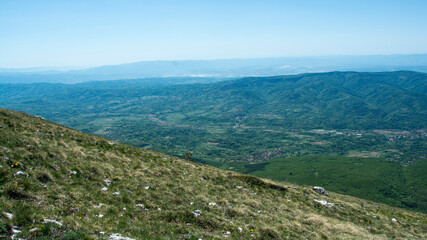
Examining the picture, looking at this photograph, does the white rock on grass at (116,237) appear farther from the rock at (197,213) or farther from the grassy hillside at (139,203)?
the rock at (197,213)

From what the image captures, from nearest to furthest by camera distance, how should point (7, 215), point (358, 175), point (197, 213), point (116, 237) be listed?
point (7, 215) → point (116, 237) → point (197, 213) → point (358, 175)

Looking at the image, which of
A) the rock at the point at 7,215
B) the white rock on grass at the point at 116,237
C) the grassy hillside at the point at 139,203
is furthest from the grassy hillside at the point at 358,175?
the rock at the point at 7,215

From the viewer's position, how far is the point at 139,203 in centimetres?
1574

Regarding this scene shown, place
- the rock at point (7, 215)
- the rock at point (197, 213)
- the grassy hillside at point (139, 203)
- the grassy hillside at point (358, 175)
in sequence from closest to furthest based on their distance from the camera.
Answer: the rock at point (7, 215)
the grassy hillside at point (139, 203)
the rock at point (197, 213)
the grassy hillside at point (358, 175)

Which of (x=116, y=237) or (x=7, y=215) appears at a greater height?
(x=7, y=215)

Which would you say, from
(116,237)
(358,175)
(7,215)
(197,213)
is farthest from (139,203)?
(358,175)

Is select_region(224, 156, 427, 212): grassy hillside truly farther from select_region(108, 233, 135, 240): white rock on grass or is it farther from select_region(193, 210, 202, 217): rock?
A: select_region(108, 233, 135, 240): white rock on grass

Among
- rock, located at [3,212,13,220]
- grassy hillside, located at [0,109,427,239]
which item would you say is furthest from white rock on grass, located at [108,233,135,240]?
rock, located at [3,212,13,220]

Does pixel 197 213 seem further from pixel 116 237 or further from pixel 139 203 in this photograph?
pixel 116 237

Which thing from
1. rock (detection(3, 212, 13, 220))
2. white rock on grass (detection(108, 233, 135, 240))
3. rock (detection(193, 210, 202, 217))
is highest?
rock (detection(3, 212, 13, 220))

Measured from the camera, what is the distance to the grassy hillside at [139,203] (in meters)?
11.4

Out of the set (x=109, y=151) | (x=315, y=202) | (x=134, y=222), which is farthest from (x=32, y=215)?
(x=315, y=202)

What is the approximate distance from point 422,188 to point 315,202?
142 meters

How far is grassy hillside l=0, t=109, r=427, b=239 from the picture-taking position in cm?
1139
